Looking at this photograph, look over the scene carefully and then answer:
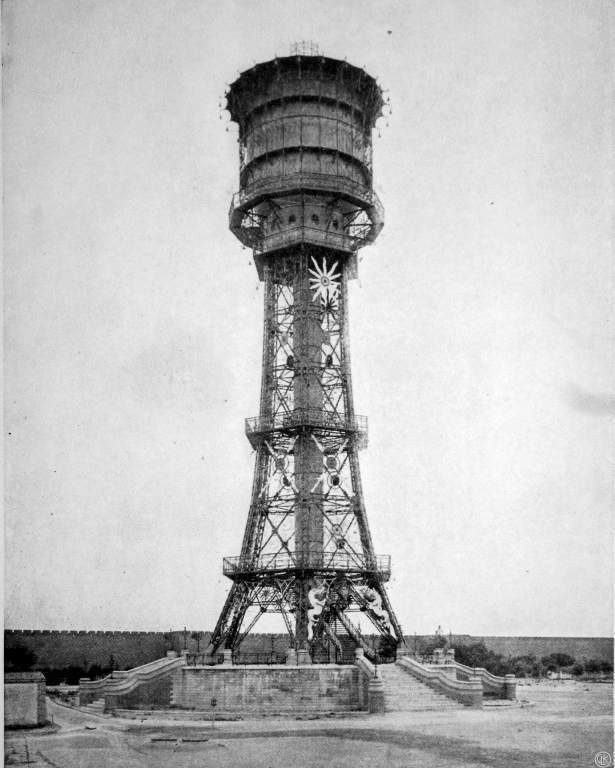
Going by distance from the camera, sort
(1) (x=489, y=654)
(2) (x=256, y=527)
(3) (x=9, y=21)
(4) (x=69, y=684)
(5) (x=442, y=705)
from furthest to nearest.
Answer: (1) (x=489, y=654) < (4) (x=69, y=684) < (2) (x=256, y=527) < (5) (x=442, y=705) < (3) (x=9, y=21)

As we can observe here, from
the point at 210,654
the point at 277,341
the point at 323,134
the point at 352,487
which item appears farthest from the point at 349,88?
the point at 210,654

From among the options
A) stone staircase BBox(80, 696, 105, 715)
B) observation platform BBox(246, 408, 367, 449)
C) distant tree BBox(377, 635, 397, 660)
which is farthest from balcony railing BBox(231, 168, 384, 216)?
stone staircase BBox(80, 696, 105, 715)

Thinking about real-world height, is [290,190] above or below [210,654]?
above

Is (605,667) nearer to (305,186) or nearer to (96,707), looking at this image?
(96,707)

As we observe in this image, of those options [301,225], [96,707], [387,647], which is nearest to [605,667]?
[387,647]

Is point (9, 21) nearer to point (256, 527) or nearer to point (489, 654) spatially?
point (256, 527)
